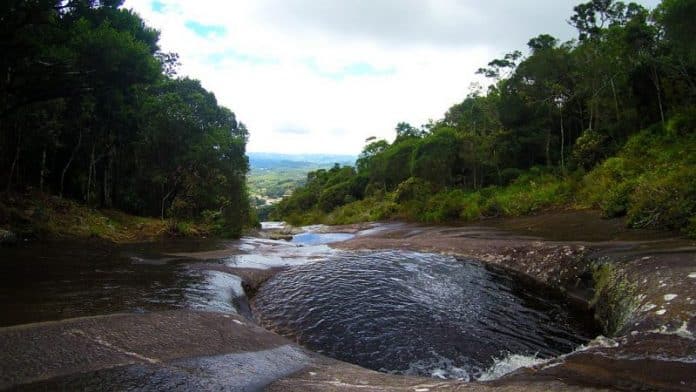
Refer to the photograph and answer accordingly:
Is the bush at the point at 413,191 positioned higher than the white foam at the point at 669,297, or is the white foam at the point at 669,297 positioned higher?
the bush at the point at 413,191

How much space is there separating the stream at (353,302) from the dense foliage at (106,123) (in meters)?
6.32

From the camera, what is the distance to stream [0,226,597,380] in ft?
20.2

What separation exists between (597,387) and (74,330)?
6442 mm

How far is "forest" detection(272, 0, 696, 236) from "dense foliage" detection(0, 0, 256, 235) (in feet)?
Result: 57.7

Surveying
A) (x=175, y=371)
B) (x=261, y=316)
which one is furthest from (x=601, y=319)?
(x=175, y=371)

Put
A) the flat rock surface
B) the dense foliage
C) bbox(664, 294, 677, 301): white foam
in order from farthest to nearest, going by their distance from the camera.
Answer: the dense foliage, bbox(664, 294, 677, 301): white foam, the flat rock surface

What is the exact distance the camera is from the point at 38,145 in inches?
707

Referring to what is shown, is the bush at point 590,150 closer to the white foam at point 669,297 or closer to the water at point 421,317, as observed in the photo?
the water at point 421,317

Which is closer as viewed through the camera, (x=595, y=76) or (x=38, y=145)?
(x=38, y=145)

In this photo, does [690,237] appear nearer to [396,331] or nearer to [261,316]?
[396,331]

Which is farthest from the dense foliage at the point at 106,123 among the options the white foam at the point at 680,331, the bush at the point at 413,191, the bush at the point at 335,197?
the bush at the point at 335,197

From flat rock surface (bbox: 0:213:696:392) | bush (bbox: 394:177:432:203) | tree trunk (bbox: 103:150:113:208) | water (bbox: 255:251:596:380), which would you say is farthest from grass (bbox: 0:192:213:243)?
bush (bbox: 394:177:432:203)

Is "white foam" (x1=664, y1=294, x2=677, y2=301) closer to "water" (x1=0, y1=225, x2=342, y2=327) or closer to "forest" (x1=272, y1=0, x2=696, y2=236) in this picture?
"forest" (x1=272, y1=0, x2=696, y2=236)

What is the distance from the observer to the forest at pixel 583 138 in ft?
61.6
